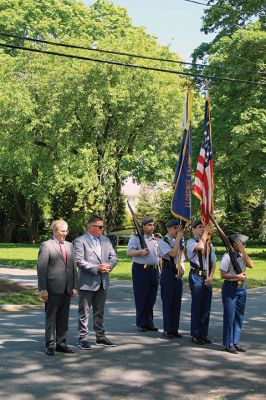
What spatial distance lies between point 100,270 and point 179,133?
23.6m

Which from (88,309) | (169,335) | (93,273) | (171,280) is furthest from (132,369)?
(171,280)

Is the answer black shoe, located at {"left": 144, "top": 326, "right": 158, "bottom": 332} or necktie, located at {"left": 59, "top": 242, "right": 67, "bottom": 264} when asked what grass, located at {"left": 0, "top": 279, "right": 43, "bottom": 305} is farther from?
necktie, located at {"left": 59, "top": 242, "right": 67, "bottom": 264}

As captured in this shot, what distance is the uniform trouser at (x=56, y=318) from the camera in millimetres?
8539

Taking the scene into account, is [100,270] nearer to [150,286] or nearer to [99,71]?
[150,286]

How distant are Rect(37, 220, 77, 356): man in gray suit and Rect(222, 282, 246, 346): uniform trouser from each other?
220 centimetres

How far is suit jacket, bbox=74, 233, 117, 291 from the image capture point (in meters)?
8.87

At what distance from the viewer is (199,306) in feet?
31.4

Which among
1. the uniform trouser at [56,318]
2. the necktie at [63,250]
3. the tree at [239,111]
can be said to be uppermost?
the tree at [239,111]

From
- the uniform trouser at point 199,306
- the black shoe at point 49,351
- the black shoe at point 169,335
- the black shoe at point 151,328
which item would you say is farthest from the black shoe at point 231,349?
the black shoe at point 49,351

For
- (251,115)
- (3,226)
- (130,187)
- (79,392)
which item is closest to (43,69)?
(251,115)

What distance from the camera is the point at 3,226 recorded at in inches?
2044

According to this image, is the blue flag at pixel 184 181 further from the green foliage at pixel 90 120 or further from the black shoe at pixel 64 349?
the green foliage at pixel 90 120

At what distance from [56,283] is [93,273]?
1.86 ft

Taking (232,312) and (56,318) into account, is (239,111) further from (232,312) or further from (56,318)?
(56,318)
